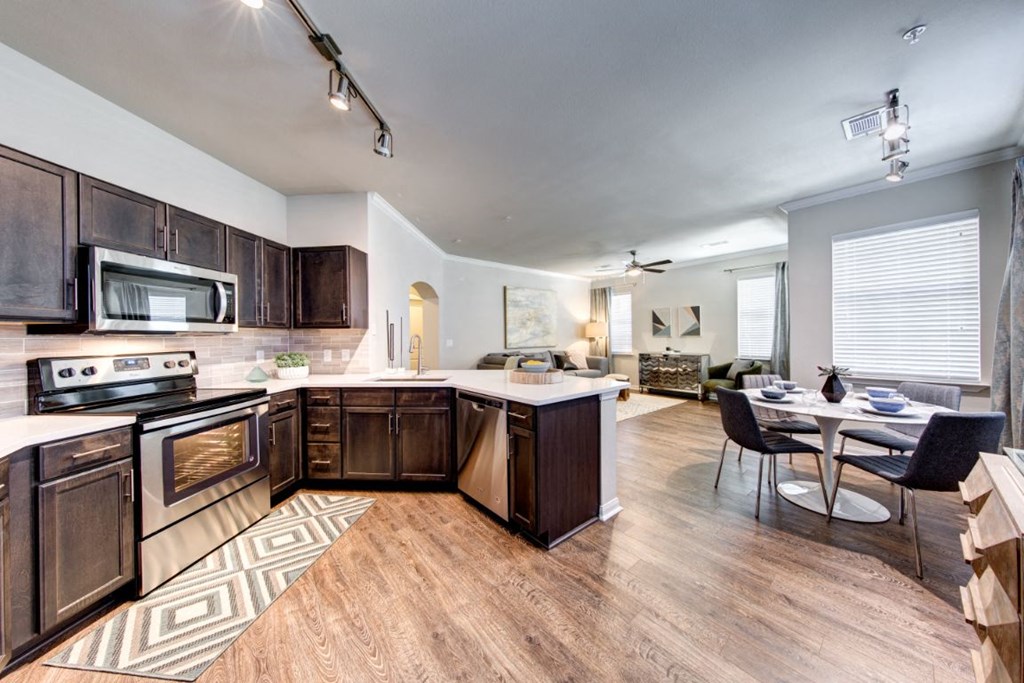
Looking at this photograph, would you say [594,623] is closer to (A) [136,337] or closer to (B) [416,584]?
(B) [416,584]

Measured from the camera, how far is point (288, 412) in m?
2.75

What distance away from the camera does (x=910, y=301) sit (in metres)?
3.46

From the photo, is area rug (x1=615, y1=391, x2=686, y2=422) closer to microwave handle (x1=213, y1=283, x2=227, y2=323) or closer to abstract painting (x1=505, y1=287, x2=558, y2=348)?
abstract painting (x1=505, y1=287, x2=558, y2=348)

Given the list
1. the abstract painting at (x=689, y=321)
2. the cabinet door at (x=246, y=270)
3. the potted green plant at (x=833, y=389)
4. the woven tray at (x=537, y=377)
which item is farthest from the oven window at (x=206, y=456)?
the abstract painting at (x=689, y=321)

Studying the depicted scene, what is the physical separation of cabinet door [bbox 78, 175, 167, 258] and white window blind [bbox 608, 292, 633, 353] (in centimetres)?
776

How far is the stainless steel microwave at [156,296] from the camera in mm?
1838

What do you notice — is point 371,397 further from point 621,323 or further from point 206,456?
point 621,323

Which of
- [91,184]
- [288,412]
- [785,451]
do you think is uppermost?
[91,184]

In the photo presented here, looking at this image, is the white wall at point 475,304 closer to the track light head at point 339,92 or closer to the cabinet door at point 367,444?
the cabinet door at point 367,444

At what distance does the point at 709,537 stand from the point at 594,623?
3.61 feet

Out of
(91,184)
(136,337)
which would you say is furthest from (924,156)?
(136,337)

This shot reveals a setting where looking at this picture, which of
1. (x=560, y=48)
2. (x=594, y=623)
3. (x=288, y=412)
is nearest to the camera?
(x=594, y=623)

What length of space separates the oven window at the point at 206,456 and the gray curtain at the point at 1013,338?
5.35 metres

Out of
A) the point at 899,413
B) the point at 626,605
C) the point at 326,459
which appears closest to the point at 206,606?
the point at 326,459
